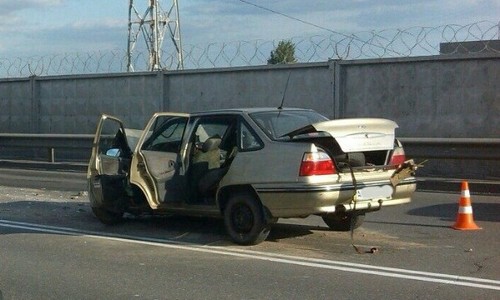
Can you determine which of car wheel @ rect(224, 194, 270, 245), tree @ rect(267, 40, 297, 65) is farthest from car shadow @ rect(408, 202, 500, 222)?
tree @ rect(267, 40, 297, 65)

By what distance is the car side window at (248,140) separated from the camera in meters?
8.70

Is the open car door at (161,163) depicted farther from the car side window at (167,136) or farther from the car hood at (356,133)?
the car hood at (356,133)

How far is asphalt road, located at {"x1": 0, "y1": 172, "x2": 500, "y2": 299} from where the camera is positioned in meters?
6.89

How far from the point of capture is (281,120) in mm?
9125

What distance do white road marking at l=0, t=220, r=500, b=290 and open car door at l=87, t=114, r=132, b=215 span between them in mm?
460

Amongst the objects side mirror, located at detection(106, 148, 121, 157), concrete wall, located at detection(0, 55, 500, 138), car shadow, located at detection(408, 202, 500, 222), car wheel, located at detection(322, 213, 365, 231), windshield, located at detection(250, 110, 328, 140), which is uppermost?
concrete wall, located at detection(0, 55, 500, 138)

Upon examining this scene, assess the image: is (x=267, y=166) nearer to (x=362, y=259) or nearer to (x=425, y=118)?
(x=362, y=259)

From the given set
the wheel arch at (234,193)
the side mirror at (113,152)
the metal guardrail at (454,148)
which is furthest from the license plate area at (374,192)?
the metal guardrail at (454,148)

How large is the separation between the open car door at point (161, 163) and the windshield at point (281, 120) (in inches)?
47.7

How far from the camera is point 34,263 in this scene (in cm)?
832

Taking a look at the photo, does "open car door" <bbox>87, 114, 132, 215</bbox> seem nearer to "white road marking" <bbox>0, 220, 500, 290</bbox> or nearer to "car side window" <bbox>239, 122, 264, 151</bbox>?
"white road marking" <bbox>0, 220, 500, 290</bbox>

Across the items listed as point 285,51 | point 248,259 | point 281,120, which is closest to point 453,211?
point 281,120

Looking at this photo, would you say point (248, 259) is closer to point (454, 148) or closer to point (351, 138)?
point (351, 138)

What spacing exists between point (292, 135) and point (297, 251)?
4.36 ft
